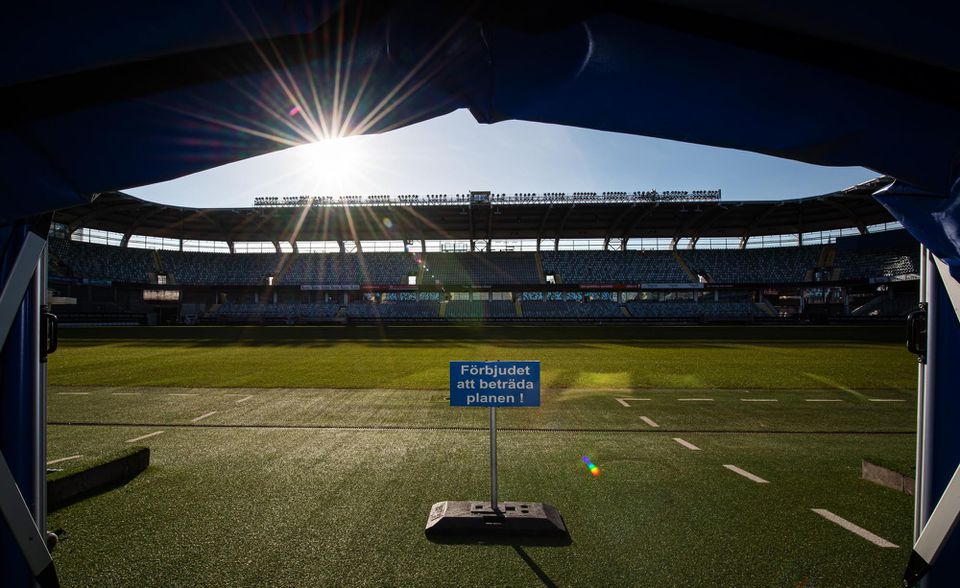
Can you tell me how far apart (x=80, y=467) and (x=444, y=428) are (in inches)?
183

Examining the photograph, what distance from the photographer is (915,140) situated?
6.27 feet

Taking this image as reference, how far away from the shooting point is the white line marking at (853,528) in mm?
3484

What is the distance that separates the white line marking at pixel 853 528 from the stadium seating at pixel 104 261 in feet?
213

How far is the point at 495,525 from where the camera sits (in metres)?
3.58

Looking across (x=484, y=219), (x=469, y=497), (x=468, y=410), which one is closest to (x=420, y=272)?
(x=484, y=219)

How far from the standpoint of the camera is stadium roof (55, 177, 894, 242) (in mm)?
45312

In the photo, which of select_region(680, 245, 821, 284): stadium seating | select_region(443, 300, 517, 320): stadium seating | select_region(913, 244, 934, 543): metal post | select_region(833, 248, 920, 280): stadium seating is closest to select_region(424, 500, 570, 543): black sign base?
select_region(913, 244, 934, 543): metal post

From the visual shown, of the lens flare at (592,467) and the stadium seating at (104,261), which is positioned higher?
the stadium seating at (104,261)

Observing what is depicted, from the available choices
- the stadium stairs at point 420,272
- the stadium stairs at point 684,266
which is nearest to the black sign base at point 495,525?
the stadium stairs at point 420,272

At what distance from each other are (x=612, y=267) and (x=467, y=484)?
53421 mm

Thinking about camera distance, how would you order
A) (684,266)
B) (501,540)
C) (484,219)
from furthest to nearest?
(684,266)
(484,219)
(501,540)

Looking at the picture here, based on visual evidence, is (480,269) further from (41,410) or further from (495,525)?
(41,410)

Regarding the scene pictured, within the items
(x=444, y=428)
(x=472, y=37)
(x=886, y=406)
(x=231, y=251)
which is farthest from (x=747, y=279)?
(x=231, y=251)

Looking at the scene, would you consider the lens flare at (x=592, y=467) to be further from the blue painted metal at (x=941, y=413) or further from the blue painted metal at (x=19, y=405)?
the blue painted metal at (x=19, y=405)
